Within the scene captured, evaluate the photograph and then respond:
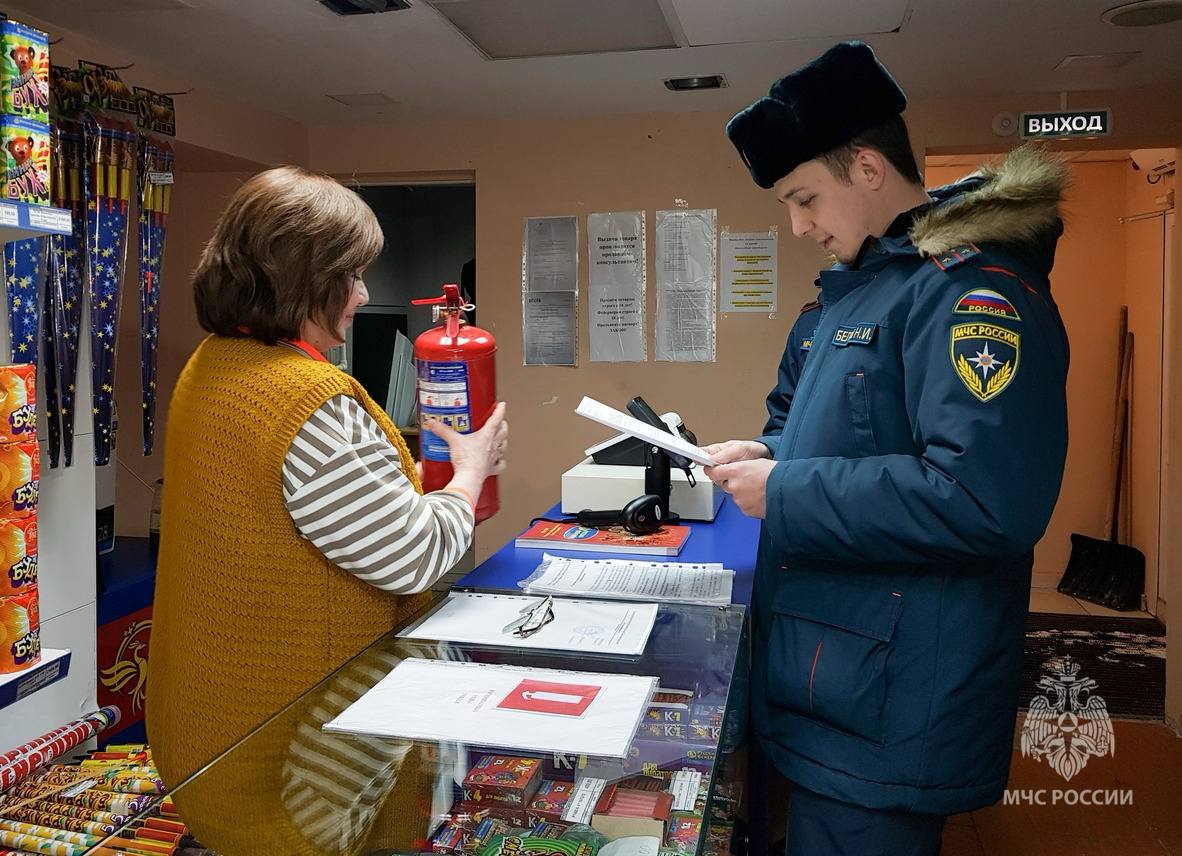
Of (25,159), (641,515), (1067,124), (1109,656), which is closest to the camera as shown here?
(25,159)

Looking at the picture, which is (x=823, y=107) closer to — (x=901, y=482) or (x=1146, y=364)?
(x=901, y=482)

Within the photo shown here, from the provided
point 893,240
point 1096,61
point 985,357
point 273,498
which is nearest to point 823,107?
point 893,240

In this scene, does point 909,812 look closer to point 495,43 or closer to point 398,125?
point 495,43

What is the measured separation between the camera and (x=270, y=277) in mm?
1326

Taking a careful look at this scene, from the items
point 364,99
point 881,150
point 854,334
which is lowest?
point 854,334

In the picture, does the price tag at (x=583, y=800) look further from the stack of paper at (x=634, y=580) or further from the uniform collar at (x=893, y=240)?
the uniform collar at (x=893, y=240)

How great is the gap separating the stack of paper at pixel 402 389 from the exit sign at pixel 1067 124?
2.95 meters

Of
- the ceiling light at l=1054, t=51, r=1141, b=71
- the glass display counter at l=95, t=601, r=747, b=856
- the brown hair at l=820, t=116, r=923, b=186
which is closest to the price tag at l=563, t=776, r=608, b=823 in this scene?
the glass display counter at l=95, t=601, r=747, b=856

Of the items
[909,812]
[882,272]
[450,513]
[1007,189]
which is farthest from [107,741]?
[1007,189]

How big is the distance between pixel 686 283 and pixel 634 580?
2846 millimetres

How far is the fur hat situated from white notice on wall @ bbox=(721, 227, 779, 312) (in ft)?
9.17

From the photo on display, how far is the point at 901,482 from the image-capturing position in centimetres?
126

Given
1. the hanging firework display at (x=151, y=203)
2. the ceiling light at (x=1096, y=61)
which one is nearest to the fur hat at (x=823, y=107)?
the hanging firework display at (x=151, y=203)

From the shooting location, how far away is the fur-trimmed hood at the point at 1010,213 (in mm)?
1321
